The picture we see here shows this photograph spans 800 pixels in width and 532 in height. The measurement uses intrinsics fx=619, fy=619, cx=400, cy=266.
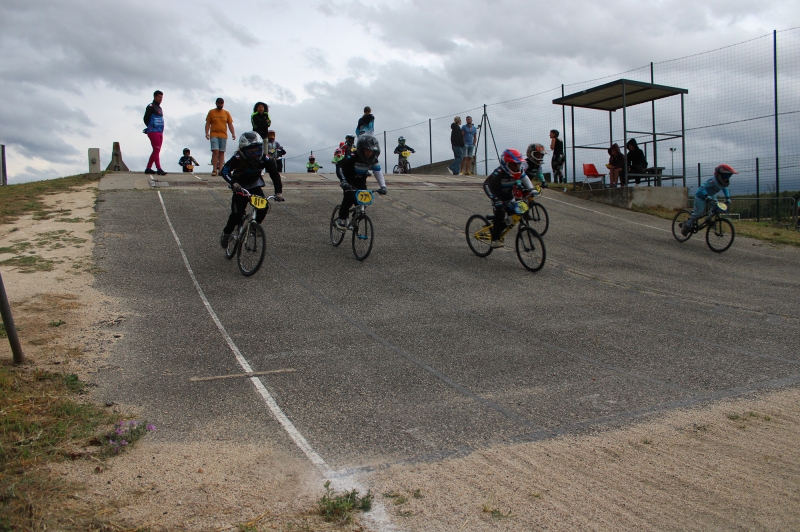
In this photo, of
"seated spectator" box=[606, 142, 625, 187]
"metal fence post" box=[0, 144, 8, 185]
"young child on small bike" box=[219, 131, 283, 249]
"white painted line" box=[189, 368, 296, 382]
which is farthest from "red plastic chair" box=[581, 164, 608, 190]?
"metal fence post" box=[0, 144, 8, 185]

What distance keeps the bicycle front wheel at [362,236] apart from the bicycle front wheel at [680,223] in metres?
7.27

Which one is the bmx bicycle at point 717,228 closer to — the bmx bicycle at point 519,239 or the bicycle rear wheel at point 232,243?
the bmx bicycle at point 519,239

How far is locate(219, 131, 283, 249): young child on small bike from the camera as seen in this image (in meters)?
8.88

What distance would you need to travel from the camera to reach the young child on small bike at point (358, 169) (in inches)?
397

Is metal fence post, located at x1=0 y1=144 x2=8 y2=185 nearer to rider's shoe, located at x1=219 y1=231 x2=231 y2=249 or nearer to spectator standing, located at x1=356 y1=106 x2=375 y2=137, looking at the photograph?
spectator standing, located at x1=356 y1=106 x2=375 y2=137

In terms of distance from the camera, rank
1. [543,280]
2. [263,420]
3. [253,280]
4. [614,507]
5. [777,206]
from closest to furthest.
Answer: [614,507] → [263,420] → [253,280] → [543,280] → [777,206]

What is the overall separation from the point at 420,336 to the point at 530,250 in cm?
414

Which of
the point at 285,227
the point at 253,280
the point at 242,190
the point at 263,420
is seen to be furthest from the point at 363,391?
the point at 285,227

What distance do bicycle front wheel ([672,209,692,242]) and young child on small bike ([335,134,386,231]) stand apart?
7.04 m

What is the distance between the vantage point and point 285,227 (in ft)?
40.4

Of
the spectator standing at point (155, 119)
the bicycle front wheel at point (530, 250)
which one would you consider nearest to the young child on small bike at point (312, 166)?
the spectator standing at point (155, 119)

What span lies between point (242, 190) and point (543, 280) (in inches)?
185

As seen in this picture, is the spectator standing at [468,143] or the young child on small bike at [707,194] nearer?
the young child on small bike at [707,194]

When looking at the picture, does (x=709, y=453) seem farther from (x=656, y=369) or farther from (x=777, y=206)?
(x=777, y=206)
